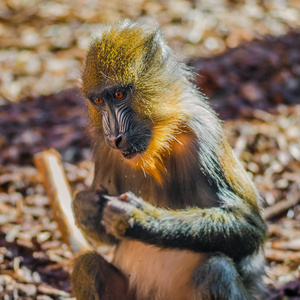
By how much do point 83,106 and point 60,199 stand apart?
4.59 feet

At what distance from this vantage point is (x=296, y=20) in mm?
9422

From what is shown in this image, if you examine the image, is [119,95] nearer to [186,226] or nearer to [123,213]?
[123,213]

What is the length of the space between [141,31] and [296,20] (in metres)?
6.47

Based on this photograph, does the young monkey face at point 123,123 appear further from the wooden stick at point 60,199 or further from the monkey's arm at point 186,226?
the wooden stick at point 60,199

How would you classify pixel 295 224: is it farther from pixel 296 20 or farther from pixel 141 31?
pixel 296 20

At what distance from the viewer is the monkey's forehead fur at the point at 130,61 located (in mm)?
3488

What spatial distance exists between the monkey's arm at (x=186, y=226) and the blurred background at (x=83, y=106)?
104 cm

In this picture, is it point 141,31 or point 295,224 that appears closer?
point 141,31

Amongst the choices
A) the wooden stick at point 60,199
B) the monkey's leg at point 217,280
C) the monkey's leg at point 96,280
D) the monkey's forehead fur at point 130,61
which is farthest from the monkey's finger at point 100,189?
the wooden stick at point 60,199

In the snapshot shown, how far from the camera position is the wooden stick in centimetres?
488

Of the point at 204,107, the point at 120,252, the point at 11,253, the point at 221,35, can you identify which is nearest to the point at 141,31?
the point at 204,107

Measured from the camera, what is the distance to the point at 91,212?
13.0 ft

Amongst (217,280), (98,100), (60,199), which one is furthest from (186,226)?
(60,199)

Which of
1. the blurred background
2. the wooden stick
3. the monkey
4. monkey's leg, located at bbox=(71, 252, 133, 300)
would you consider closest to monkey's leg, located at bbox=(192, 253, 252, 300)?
the monkey
